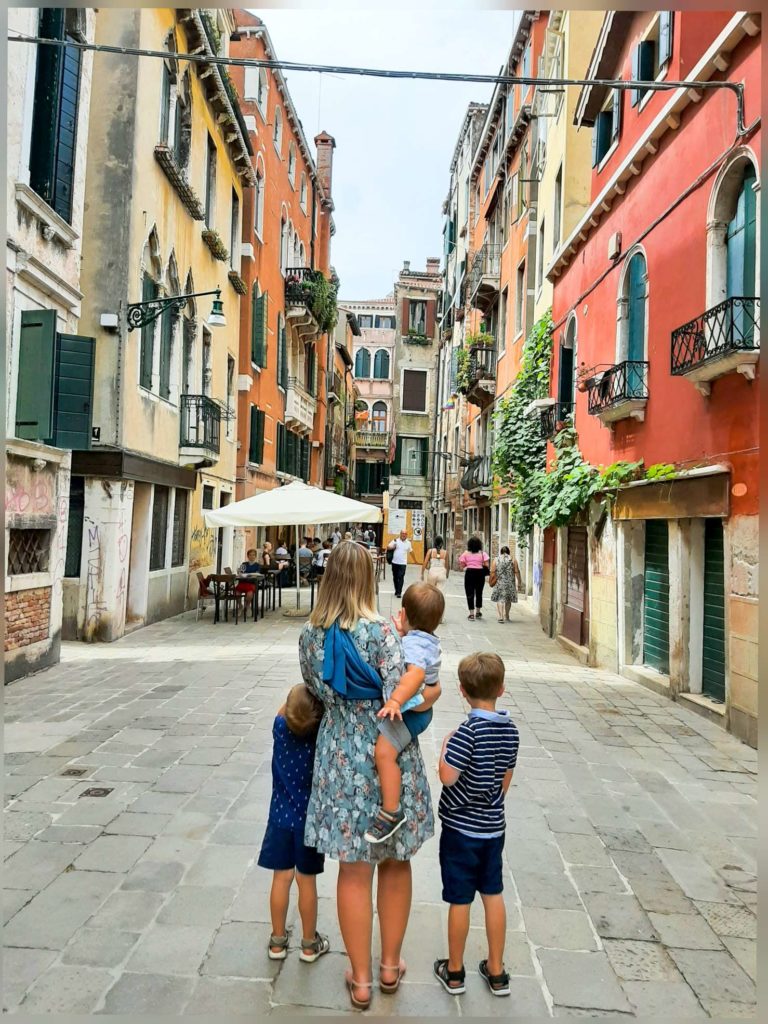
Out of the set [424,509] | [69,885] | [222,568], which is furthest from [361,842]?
[424,509]

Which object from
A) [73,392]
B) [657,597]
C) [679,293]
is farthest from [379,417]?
[679,293]

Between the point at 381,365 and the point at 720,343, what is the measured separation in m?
52.1

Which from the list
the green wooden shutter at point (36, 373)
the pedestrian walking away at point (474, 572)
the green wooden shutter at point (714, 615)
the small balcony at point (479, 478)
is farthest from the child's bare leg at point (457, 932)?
the small balcony at point (479, 478)

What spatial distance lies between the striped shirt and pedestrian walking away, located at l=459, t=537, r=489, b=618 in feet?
39.8

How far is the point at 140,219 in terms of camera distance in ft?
40.7

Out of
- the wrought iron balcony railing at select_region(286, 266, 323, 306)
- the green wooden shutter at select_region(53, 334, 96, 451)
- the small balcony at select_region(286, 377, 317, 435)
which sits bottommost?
the green wooden shutter at select_region(53, 334, 96, 451)

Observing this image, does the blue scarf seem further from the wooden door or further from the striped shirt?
the wooden door

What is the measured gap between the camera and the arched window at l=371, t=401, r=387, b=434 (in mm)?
56941

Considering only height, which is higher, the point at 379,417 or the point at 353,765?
the point at 379,417

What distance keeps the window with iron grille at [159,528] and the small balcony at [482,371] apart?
43.8ft

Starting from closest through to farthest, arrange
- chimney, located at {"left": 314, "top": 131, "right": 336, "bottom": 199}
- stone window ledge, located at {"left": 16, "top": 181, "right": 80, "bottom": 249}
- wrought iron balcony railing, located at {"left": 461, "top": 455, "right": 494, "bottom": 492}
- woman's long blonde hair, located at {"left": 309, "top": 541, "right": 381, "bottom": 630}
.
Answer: woman's long blonde hair, located at {"left": 309, "top": 541, "right": 381, "bottom": 630}, stone window ledge, located at {"left": 16, "top": 181, "right": 80, "bottom": 249}, wrought iron balcony railing, located at {"left": 461, "top": 455, "right": 494, "bottom": 492}, chimney, located at {"left": 314, "top": 131, "right": 336, "bottom": 199}

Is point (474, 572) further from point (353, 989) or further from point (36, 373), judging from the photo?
point (353, 989)

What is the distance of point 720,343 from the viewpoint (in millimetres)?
7203

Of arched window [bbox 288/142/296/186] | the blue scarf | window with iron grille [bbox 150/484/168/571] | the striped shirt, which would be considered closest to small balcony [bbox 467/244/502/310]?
arched window [bbox 288/142/296/186]
